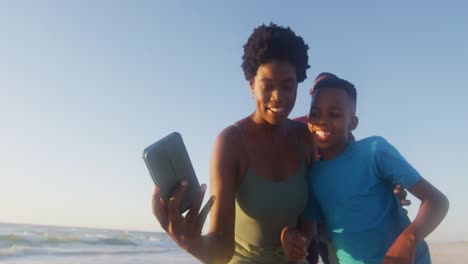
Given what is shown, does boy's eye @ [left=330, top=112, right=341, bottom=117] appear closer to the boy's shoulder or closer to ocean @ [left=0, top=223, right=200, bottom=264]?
the boy's shoulder

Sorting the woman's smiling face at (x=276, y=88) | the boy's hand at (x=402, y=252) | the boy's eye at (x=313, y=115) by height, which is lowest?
the boy's hand at (x=402, y=252)

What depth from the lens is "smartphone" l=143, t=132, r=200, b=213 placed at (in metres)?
2.24

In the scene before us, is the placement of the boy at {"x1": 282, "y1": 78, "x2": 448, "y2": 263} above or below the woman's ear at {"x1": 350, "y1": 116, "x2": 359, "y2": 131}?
below

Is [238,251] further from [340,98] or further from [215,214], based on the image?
[340,98]

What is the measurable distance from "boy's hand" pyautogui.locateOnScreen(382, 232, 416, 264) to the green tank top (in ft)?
2.71

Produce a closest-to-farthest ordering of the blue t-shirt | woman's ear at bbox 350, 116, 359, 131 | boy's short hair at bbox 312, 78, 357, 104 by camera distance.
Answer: the blue t-shirt < boy's short hair at bbox 312, 78, 357, 104 < woman's ear at bbox 350, 116, 359, 131

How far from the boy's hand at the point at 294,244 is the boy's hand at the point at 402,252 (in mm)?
568

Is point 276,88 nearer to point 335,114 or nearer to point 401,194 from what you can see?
point 335,114

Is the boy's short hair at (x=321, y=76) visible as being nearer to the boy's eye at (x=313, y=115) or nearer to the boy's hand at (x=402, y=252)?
the boy's eye at (x=313, y=115)

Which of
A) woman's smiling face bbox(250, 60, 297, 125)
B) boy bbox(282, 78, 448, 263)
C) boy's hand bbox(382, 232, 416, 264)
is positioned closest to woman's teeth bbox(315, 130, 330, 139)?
boy bbox(282, 78, 448, 263)

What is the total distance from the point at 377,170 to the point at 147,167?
1.27 metres

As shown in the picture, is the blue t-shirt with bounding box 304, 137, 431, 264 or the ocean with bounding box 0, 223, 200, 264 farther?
the ocean with bounding box 0, 223, 200, 264

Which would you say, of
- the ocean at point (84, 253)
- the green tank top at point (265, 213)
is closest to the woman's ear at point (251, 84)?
the green tank top at point (265, 213)

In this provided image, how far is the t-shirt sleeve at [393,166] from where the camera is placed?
8.24 feet
